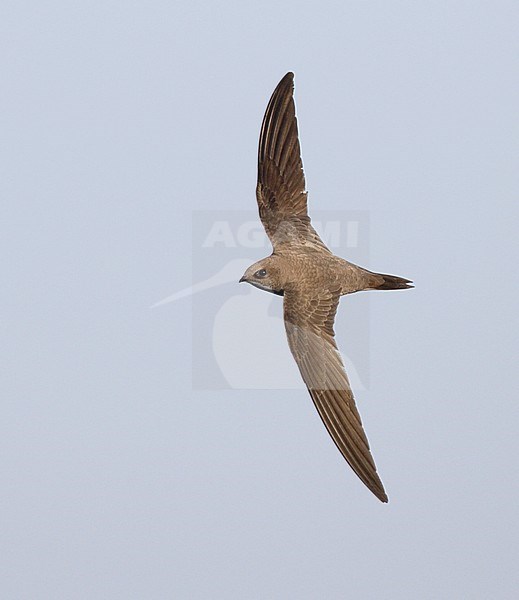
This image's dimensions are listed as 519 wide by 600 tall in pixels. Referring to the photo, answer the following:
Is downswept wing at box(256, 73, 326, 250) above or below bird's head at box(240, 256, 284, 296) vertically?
above

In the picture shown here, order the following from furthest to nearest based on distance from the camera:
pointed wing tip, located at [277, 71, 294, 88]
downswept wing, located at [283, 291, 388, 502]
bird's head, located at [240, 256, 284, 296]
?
1. pointed wing tip, located at [277, 71, 294, 88]
2. bird's head, located at [240, 256, 284, 296]
3. downswept wing, located at [283, 291, 388, 502]

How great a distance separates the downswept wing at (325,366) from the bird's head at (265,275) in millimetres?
64

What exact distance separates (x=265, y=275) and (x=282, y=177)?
1.39 ft

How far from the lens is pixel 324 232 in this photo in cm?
381

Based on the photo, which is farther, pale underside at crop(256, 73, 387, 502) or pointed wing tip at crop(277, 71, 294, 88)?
pointed wing tip at crop(277, 71, 294, 88)

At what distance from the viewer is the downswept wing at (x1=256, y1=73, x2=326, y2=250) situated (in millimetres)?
3729

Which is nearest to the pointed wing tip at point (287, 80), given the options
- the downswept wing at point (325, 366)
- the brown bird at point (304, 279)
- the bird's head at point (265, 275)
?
the brown bird at point (304, 279)

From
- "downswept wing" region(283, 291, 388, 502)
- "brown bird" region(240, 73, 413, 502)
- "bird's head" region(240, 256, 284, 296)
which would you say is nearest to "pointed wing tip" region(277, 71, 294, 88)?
"brown bird" region(240, 73, 413, 502)

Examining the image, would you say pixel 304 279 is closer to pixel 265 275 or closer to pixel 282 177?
pixel 265 275

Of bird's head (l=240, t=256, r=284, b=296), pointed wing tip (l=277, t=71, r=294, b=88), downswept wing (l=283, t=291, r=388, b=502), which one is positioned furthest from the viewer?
pointed wing tip (l=277, t=71, r=294, b=88)

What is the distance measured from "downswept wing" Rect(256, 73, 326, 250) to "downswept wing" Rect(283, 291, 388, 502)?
10.4 inches

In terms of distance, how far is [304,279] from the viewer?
358 centimetres

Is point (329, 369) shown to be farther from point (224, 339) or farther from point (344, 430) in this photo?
point (224, 339)

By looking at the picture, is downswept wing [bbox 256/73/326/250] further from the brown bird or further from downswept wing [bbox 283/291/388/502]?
downswept wing [bbox 283/291/388/502]
